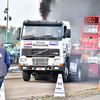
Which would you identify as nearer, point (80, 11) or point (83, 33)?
point (83, 33)

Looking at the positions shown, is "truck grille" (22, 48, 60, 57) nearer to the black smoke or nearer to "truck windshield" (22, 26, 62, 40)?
"truck windshield" (22, 26, 62, 40)

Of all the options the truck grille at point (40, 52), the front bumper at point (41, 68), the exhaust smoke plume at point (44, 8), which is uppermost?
the exhaust smoke plume at point (44, 8)

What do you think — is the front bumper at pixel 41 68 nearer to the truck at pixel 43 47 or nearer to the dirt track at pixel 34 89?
the truck at pixel 43 47

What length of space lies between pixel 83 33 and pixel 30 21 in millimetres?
10292

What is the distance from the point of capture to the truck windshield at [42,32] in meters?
12.9

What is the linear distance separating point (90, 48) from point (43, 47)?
8.86m

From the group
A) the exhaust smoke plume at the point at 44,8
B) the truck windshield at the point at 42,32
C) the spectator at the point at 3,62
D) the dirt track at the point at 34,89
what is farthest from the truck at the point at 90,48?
the spectator at the point at 3,62

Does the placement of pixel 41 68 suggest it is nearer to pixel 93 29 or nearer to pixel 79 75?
pixel 79 75

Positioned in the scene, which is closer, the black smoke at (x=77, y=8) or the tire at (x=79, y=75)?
the tire at (x=79, y=75)

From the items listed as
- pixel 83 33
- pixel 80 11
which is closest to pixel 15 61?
pixel 83 33

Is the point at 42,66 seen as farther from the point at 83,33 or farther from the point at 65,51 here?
the point at 83,33

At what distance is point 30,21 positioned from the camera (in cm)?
1320

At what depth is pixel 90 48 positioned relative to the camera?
69.1 ft

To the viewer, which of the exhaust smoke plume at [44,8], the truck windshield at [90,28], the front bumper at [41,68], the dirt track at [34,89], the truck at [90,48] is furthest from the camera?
the exhaust smoke plume at [44,8]
